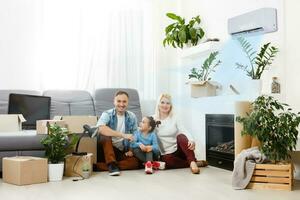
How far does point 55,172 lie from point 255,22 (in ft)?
7.84

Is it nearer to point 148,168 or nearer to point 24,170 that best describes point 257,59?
point 148,168

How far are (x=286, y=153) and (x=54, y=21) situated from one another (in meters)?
3.37

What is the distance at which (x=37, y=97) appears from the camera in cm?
423

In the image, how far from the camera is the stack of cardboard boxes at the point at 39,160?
10.3 ft

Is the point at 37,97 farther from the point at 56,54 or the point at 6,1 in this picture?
the point at 6,1

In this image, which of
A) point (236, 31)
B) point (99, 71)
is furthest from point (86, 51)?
point (236, 31)

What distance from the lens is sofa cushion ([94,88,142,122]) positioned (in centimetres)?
478

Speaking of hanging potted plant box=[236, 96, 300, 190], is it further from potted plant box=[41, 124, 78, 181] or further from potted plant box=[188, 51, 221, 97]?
potted plant box=[41, 124, 78, 181]

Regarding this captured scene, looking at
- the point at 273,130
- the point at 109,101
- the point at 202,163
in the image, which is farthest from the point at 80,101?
the point at 273,130

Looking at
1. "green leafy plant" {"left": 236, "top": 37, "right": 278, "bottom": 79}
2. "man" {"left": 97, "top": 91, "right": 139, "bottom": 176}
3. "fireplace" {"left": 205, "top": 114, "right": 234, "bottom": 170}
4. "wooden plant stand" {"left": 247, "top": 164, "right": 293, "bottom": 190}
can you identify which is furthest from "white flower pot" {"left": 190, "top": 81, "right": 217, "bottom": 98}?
"wooden plant stand" {"left": 247, "top": 164, "right": 293, "bottom": 190}

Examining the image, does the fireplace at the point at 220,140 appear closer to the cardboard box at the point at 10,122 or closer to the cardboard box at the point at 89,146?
the cardboard box at the point at 89,146

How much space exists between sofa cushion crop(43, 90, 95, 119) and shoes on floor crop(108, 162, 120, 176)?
119 centimetres

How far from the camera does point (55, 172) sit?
3326mm

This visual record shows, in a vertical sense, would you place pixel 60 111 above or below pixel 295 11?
below
